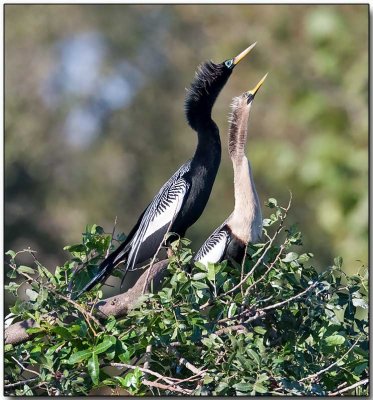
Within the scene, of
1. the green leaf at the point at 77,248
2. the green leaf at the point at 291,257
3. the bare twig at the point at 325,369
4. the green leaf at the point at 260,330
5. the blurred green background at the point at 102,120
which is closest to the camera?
the bare twig at the point at 325,369

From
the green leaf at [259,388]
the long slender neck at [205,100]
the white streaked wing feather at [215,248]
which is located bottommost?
the green leaf at [259,388]

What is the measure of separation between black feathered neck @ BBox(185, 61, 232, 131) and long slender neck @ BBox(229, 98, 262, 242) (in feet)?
0.72

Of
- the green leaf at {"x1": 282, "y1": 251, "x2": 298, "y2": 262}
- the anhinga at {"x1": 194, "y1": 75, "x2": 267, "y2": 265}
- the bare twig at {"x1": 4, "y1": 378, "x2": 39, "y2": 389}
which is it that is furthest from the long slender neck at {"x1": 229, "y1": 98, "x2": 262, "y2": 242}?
the bare twig at {"x1": 4, "y1": 378, "x2": 39, "y2": 389}

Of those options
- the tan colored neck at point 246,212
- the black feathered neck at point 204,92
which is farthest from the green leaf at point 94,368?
the black feathered neck at point 204,92

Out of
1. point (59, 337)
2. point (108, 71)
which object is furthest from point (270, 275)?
point (108, 71)

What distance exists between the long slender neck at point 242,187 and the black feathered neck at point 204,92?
218 mm

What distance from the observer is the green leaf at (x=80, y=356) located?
10.2 ft

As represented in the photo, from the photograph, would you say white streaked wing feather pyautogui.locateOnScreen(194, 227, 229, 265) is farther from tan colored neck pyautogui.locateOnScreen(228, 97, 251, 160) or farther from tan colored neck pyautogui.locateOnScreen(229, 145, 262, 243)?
tan colored neck pyautogui.locateOnScreen(228, 97, 251, 160)

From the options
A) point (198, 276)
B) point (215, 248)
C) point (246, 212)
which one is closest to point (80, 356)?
point (198, 276)

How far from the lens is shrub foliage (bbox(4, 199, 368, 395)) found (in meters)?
3.05

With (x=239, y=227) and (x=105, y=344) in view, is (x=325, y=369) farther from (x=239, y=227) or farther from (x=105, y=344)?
(x=239, y=227)

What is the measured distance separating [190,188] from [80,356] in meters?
1.19

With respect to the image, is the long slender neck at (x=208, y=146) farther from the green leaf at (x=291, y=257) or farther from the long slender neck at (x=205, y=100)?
the green leaf at (x=291, y=257)

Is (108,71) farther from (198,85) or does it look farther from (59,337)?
(59,337)
